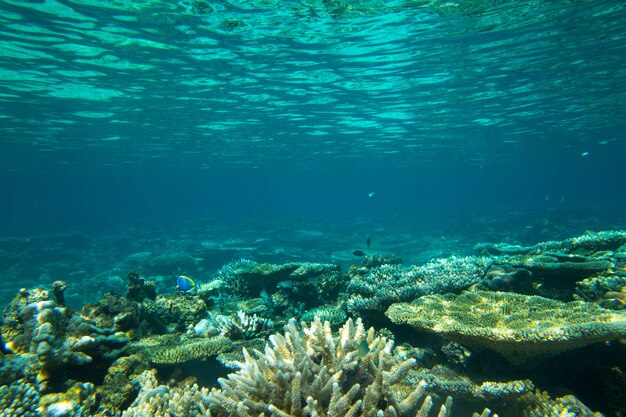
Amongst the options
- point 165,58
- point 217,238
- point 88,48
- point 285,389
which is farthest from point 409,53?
point 217,238

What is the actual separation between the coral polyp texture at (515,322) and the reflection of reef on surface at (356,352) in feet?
0.06

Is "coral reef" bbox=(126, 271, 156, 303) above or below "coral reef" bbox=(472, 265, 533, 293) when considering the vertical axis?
below

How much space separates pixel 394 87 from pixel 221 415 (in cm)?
2159

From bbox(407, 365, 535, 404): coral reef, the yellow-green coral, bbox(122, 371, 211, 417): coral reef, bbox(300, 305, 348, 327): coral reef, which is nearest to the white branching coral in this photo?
bbox(122, 371, 211, 417): coral reef

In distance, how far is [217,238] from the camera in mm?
34844

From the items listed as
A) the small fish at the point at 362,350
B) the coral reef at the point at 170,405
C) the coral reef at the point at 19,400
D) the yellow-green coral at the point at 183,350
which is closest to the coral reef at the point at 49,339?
the coral reef at the point at 19,400

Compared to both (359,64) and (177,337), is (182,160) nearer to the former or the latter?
(359,64)

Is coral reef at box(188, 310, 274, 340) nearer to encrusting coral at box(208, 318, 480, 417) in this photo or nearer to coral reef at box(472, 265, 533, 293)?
encrusting coral at box(208, 318, 480, 417)

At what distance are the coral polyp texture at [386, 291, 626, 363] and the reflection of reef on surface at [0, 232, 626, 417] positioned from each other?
0.02m

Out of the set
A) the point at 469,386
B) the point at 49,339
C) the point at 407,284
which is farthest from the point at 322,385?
the point at 407,284

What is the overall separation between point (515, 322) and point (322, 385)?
2.82 metres

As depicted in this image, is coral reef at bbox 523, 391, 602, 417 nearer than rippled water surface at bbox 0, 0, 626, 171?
Yes

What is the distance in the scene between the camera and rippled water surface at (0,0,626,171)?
12750mm

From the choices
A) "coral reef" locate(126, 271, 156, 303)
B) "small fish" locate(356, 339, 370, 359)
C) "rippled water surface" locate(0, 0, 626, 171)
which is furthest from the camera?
"rippled water surface" locate(0, 0, 626, 171)
